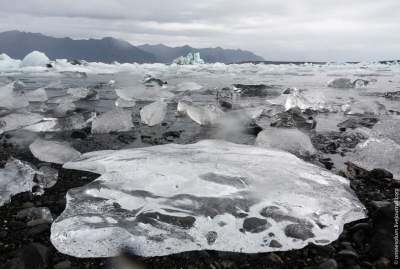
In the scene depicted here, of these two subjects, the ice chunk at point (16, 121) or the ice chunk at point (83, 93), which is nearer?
the ice chunk at point (16, 121)

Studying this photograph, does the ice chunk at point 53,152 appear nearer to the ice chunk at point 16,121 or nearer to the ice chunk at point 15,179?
the ice chunk at point 15,179

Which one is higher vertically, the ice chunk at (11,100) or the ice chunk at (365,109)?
the ice chunk at (365,109)

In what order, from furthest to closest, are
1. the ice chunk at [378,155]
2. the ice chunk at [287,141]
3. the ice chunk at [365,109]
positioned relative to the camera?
the ice chunk at [365,109] < the ice chunk at [287,141] < the ice chunk at [378,155]

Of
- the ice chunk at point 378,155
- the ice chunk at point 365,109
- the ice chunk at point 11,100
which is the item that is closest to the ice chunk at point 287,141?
the ice chunk at point 378,155

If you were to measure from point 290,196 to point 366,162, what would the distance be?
4.79 ft

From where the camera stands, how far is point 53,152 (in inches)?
150

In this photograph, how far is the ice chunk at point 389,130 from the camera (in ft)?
15.4

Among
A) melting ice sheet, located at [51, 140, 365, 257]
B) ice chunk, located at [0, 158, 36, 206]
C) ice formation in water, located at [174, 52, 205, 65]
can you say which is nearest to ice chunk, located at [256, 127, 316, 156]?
melting ice sheet, located at [51, 140, 365, 257]

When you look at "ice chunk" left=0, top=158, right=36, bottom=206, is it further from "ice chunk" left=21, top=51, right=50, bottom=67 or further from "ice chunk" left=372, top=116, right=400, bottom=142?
"ice chunk" left=21, top=51, right=50, bottom=67

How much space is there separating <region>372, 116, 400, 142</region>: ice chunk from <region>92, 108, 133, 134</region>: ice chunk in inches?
133

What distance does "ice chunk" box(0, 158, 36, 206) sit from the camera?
8.92 feet

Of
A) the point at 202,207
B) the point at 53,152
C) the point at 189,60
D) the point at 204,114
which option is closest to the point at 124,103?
the point at 204,114

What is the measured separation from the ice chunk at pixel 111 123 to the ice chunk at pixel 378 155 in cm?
307

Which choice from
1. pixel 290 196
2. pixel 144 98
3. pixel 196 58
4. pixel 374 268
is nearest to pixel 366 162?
pixel 290 196
